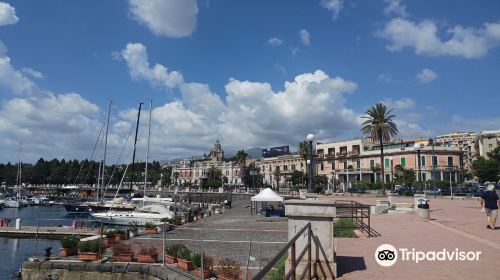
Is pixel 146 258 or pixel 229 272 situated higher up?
pixel 229 272

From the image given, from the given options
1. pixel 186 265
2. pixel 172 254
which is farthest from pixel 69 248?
pixel 186 265

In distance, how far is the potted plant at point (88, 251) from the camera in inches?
688

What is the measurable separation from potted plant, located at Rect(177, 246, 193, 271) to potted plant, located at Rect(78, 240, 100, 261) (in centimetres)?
431

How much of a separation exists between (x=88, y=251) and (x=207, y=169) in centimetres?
15278

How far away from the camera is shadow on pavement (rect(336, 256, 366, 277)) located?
28.4 feet

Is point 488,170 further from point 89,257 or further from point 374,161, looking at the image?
point 89,257

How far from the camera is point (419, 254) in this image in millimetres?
10617

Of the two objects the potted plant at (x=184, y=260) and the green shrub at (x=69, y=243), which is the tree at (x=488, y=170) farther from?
the green shrub at (x=69, y=243)

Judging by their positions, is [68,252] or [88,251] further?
[68,252]

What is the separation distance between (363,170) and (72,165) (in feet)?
382

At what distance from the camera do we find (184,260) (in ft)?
49.6

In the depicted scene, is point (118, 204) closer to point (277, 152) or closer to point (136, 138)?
point (136, 138)

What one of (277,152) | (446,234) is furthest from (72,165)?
(446,234)

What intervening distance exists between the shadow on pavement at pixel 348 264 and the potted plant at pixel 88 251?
469 inches
